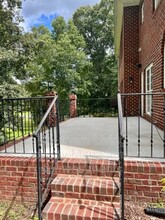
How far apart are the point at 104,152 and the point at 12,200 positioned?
1710 millimetres

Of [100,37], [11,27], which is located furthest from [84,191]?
[100,37]

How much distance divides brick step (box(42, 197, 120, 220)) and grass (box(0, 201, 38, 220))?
1.26 feet

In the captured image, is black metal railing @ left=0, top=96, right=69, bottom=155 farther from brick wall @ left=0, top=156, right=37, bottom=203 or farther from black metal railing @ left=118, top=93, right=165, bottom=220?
black metal railing @ left=118, top=93, right=165, bottom=220

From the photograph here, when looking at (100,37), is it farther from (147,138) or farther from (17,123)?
(147,138)

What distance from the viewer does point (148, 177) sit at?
292 centimetres

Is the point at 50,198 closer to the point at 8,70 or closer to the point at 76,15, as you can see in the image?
the point at 8,70

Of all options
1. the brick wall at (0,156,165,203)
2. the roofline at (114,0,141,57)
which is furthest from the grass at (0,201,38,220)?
the roofline at (114,0,141,57)

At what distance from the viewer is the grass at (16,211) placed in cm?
295

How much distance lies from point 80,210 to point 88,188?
0.31 meters

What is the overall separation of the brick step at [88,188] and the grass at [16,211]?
0.49 m

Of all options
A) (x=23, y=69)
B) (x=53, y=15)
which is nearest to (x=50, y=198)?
(x=23, y=69)

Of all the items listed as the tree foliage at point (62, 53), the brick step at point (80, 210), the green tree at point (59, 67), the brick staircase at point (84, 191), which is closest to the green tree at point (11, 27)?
the tree foliage at point (62, 53)

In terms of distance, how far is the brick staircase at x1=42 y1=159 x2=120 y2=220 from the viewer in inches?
104

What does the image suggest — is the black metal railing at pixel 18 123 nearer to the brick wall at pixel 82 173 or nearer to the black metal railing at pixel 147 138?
the brick wall at pixel 82 173
